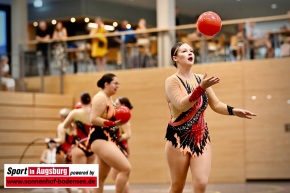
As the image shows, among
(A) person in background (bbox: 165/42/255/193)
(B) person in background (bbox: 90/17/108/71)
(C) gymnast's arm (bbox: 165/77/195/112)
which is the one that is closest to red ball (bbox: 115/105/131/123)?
(A) person in background (bbox: 165/42/255/193)

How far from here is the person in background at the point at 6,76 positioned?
19.1 metres

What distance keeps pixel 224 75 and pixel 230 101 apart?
697 millimetres

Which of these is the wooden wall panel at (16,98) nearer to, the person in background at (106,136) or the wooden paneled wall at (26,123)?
the wooden paneled wall at (26,123)

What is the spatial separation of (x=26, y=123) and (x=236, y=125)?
5727 mm

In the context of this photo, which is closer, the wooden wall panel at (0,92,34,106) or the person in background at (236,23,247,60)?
the person in background at (236,23,247,60)

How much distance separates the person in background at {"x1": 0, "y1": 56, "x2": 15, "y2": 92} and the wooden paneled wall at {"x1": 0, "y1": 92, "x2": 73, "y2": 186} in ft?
0.96

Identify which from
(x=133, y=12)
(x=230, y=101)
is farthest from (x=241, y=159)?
(x=133, y=12)

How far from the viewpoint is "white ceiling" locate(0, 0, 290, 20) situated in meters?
18.4

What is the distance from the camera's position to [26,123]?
1959cm

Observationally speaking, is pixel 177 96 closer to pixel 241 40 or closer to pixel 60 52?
pixel 241 40

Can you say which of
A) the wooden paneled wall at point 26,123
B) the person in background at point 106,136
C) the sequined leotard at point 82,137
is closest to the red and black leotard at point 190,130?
the person in background at point 106,136

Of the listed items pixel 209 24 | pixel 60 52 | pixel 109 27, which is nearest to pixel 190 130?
pixel 209 24

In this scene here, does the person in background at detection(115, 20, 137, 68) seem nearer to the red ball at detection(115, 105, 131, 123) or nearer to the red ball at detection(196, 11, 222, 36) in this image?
the red ball at detection(115, 105, 131, 123)

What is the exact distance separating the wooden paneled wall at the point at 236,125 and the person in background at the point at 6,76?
3.08 meters
